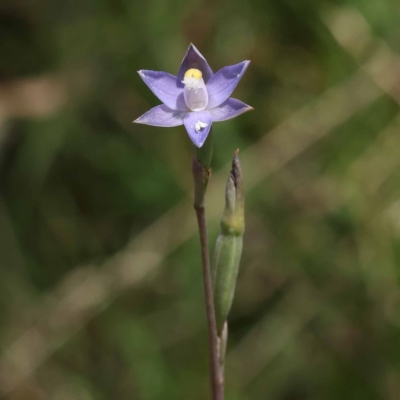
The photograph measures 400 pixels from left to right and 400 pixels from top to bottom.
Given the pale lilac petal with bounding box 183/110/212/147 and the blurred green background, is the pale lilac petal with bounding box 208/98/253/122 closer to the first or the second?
the pale lilac petal with bounding box 183/110/212/147

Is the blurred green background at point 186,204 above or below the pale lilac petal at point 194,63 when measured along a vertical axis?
below

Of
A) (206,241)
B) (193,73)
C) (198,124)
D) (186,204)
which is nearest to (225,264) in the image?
(206,241)

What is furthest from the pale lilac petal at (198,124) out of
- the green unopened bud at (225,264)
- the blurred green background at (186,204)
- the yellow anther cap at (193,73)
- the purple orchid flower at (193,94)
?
the blurred green background at (186,204)

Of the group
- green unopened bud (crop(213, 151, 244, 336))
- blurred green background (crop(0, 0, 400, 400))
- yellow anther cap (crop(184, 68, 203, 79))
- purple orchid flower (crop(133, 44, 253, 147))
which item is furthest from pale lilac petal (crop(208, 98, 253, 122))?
blurred green background (crop(0, 0, 400, 400))

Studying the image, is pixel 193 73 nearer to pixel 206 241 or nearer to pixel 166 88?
pixel 166 88

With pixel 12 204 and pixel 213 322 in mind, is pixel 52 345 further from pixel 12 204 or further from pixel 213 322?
pixel 213 322

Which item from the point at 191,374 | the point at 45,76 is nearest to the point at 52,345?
the point at 191,374

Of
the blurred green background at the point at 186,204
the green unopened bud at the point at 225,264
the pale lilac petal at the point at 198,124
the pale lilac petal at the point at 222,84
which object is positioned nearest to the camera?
the pale lilac petal at the point at 198,124

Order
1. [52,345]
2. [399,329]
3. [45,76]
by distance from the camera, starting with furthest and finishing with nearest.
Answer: [45,76]
[52,345]
[399,329]

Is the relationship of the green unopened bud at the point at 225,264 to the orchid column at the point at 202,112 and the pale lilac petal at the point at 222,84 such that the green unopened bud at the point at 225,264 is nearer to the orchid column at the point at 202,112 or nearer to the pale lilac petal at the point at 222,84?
the orchid column at the point at 202,112
